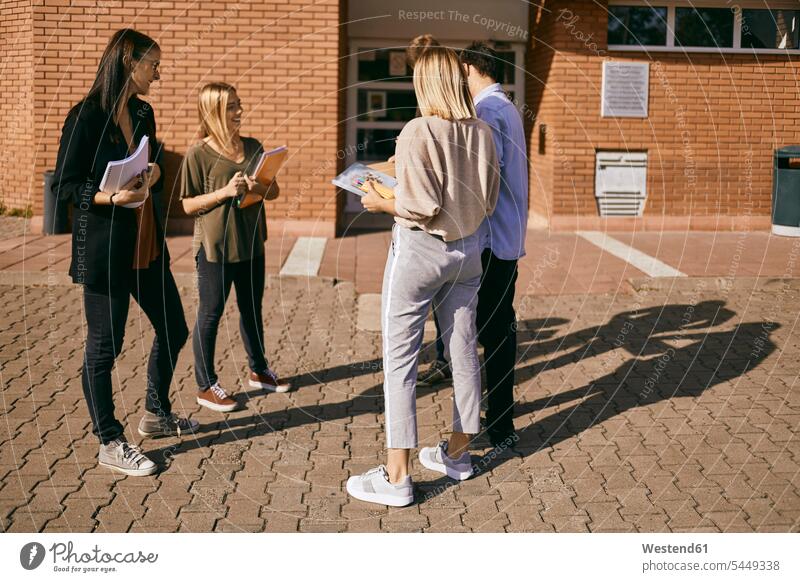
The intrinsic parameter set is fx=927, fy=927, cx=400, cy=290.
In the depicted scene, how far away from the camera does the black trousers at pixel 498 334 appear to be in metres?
5.13

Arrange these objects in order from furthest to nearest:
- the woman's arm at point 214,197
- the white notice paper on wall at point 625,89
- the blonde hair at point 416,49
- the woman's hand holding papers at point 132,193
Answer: the white notice paper on wall at point 625,89 → the woman's arm at point 214,197 → the blonde hair at point 416,49 → the woman's hand holding papers at point 132,193

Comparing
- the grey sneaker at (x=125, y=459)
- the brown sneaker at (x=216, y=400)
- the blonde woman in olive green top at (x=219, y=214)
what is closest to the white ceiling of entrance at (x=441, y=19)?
the blonde woman in olive green top at (x=219, y=214)

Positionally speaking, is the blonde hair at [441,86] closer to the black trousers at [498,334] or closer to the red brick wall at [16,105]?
the black trousers at [498,334]

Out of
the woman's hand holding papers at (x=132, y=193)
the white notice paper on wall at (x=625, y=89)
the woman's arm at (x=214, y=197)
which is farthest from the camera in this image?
the white notice paper on wall at (x=625, y=89)

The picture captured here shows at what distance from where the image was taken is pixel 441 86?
4.18 meters

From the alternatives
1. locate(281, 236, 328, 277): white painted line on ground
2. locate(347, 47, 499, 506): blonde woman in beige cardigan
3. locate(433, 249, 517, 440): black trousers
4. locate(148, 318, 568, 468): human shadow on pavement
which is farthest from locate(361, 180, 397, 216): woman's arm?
locate(281, 236, 328, 277): white painted line on ground

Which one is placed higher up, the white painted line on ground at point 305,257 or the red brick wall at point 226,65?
the red brick wall at point 226,65

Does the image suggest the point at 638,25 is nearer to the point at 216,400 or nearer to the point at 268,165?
the point at 268,165

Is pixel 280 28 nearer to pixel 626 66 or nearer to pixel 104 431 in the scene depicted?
pixel 626 66

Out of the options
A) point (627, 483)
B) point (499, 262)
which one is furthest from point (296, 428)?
point (627, 483)

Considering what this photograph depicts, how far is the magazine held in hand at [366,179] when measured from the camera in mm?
4453

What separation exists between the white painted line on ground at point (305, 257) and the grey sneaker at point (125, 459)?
5054 millimetres

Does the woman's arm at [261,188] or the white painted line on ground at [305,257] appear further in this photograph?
the white painted line on ground at [305,257]

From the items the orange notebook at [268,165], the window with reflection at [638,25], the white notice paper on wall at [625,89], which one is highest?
the window with reflection at [638,25]
